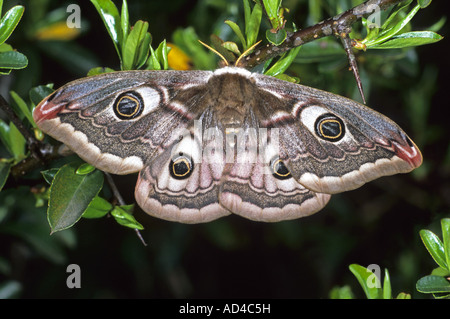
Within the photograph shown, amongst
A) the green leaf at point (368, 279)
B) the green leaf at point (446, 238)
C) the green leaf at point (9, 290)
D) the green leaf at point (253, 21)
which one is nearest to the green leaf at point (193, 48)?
the green leaf at point (253, 21)

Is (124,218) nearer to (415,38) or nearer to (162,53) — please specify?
(162,53)

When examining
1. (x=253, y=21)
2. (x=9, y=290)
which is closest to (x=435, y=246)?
(x=253, y=21)

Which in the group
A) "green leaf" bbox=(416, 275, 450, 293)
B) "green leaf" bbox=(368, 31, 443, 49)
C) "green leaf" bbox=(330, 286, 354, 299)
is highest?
"green leaf" bbox=(368, 31, 443, 49)

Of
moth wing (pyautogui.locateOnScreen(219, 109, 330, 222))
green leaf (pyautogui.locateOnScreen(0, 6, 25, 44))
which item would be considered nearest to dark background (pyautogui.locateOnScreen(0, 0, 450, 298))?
moth wing (pyautogui.locateOnScreen(219, 109, 330, 222))

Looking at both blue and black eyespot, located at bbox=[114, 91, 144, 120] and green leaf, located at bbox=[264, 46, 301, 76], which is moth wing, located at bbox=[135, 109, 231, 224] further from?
green leaf, located at bbox=[264, 46, 301, 76]

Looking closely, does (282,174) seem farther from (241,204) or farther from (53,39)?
(53,39)
